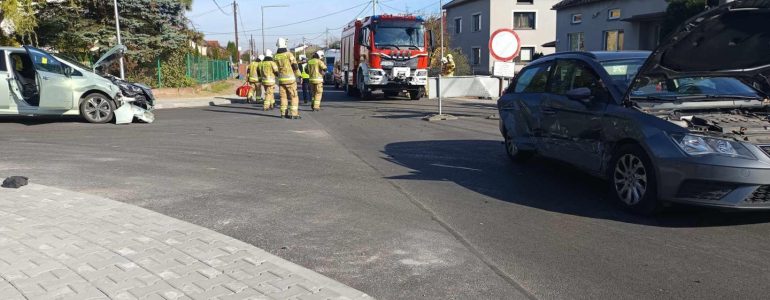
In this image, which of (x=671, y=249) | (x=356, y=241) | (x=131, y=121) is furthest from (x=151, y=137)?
(x=671, y=249)

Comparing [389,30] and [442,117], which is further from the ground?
[389,30]

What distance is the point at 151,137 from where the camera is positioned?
11.2m

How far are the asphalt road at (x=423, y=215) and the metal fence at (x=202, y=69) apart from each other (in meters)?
15.9

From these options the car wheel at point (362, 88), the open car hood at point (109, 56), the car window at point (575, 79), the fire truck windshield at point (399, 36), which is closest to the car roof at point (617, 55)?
the car window at point (575, 79)

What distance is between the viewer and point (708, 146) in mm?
4969

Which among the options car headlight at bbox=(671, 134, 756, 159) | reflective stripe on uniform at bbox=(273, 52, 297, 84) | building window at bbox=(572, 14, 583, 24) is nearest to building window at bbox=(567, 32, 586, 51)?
building window at bbox=(572, 14, 583, 24)

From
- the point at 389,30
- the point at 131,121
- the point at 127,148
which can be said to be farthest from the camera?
the point at 389,30

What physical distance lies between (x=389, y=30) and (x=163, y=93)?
8.96 meters

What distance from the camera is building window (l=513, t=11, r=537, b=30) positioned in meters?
50.1

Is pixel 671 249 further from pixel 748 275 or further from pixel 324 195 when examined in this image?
pixel 324 195

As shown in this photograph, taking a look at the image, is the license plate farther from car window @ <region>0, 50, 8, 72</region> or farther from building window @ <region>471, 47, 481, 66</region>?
building window @ <region>471, 47, 481, 66</region>

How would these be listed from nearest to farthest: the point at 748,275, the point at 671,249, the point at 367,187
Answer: the point at 748,275 → the point at 671,249 → the point at 367,187

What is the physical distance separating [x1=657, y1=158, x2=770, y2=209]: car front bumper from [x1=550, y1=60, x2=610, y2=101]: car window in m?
1.31

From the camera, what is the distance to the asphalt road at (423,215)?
4016mm
